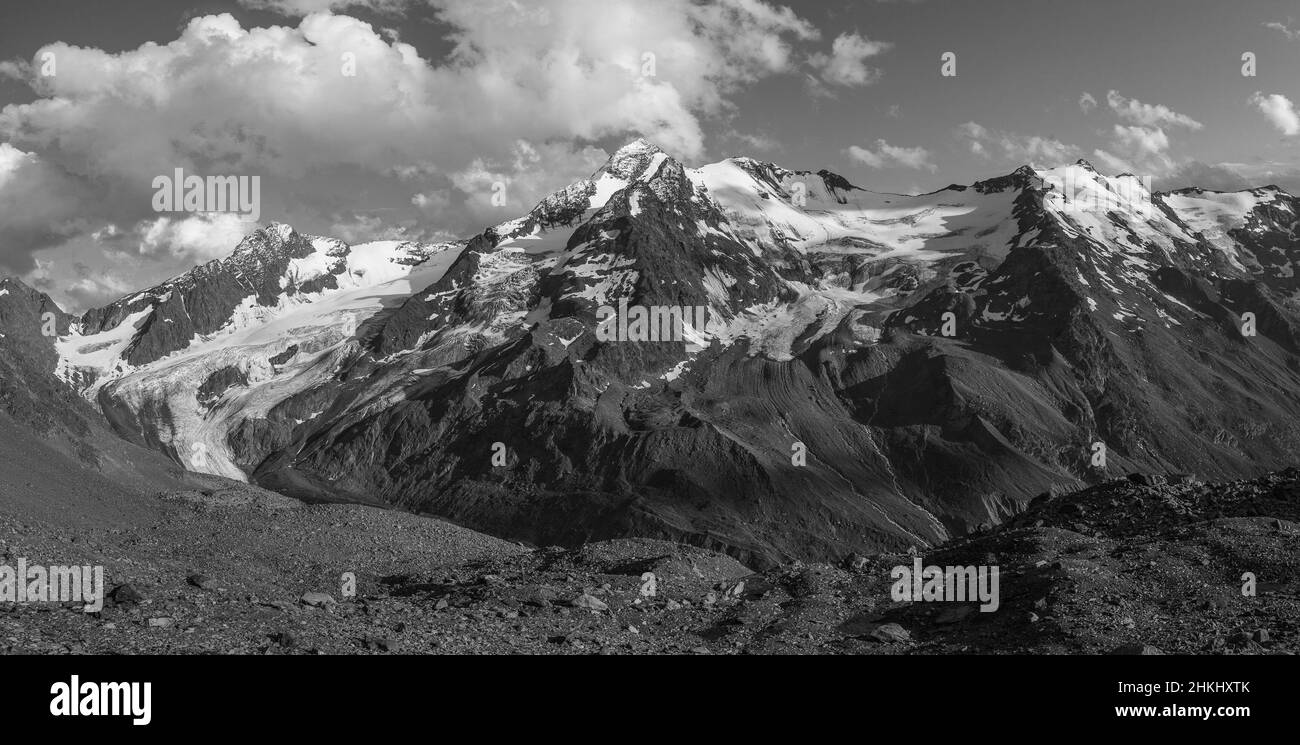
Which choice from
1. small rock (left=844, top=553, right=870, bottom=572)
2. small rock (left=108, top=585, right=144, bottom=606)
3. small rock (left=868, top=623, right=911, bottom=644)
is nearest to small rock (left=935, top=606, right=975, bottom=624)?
small rock (left=868, top=623, right=911, bottom=644)

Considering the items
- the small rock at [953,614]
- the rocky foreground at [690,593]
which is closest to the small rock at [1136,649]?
the rocky foreground at [690,593]

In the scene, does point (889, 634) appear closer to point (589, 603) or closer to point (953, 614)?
point (953, 614)

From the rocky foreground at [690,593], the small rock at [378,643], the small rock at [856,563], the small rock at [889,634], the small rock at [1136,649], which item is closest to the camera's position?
the small rock at [1136,649]

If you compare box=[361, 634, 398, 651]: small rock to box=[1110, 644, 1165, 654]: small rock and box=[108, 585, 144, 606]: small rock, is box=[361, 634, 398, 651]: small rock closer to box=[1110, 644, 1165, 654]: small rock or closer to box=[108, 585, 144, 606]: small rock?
box=[108, 585, 144, 606]: small rock

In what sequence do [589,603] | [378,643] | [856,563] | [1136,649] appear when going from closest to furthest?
[1136,649] < [378,643] < [589,603] < [856,563]

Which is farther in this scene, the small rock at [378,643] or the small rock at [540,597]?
the small rock at [540,597]

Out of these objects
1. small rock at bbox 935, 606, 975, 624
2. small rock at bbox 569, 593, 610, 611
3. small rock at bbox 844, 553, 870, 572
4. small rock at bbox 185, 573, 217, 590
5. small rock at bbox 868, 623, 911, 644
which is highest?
small rock at bbox 185, 573, 217, 590

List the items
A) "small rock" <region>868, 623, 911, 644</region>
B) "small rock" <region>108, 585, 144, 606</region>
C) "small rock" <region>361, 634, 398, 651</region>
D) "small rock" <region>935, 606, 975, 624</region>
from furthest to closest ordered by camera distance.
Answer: "small rock" <region>935, 606, 975, 624</region>
"small rock" <region>868, 623, 911, 644</region>
"small rock" <region>108, 585, 144, 606</region>
"small rock" <region>361, 634, 398, 651</region>

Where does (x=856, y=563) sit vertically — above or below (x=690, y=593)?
above

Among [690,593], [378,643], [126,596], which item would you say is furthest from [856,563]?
[126,596]

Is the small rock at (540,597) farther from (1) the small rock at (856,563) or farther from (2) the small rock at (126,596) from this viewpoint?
(1) the small rock at (856,563)
